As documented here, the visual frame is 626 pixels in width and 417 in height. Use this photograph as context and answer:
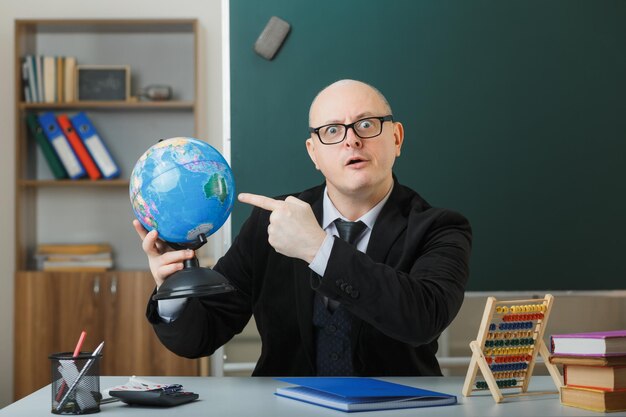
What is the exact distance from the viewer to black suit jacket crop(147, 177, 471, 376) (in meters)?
A: 1.91

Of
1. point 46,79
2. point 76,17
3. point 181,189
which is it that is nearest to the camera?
point 181,189

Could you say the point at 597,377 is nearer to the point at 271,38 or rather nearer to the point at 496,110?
the point at 496,110

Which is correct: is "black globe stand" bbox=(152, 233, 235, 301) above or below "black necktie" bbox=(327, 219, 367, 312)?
below

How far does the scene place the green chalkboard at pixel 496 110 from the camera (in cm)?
348

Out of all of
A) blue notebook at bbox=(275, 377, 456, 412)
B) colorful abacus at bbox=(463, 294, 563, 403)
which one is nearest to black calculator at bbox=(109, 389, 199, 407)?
blue notebook at bbox=(275, 377, 456, 412)

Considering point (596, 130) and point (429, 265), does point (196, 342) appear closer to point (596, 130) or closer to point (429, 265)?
point (429, 265)

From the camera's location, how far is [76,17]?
5.34 meters

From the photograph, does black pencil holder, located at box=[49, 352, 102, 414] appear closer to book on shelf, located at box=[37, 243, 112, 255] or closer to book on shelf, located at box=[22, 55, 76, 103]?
book on shelf, located at box=[37, 243, 112, 255]

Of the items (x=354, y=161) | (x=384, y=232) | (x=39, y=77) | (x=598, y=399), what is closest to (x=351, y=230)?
(x=384, y=232)

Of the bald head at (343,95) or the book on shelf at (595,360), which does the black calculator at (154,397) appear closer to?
the book on shelf at (595,360)

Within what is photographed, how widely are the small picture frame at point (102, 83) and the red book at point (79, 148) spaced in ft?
0.57

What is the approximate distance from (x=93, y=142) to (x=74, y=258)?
75 centimetres

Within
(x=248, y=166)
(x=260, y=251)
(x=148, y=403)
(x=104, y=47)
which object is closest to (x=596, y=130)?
(x=248, y=166)

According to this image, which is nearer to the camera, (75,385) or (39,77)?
(75,385)
